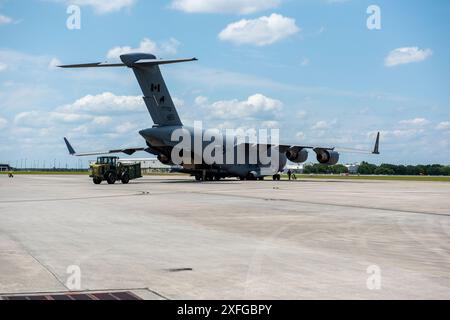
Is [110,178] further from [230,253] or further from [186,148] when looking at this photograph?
[230,253]

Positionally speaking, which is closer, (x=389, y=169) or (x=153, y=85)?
(x=153, y=85)

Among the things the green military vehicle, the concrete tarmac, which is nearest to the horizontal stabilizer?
the green military vehicle

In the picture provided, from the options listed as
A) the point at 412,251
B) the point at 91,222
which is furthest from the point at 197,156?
the point at 412,251

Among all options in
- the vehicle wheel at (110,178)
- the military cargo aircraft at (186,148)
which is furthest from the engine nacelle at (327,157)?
the vehicle wheel at (110,178)

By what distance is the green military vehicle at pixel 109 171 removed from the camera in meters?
49.8

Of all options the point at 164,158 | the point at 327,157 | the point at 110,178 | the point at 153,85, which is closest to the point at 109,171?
the point at 110,178

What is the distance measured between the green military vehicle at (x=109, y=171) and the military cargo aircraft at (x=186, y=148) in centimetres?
327

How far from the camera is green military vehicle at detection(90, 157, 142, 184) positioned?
49.8m

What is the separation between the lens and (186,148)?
2101 inches

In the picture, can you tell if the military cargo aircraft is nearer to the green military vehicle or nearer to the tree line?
the green military vehicle

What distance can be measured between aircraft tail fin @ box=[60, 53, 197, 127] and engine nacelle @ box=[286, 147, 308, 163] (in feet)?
46.4

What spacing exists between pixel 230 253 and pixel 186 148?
4258 centimetres

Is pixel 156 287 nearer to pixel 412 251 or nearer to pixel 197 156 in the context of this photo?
pixel 412 251

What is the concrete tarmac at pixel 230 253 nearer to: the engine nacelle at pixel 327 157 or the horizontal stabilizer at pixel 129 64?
the horizontal stabilizer at pixel 129 64
